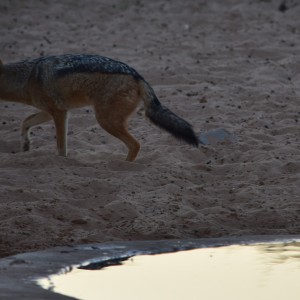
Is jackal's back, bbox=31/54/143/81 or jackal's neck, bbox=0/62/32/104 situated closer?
jackal's back, bbox=31/54/143/81

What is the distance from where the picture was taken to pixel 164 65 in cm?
1355

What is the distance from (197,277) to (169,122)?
3.18 metres

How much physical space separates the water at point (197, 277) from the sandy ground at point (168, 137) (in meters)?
0.71

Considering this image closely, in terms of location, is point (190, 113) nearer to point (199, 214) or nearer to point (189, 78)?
point (189, 78)

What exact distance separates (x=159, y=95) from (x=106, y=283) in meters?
6.06

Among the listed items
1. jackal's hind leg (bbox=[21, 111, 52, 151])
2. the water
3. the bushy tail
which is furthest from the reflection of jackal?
the water

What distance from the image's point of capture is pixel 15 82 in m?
10.1

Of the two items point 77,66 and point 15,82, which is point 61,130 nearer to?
point 77,66

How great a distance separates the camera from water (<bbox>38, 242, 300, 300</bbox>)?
237 inches

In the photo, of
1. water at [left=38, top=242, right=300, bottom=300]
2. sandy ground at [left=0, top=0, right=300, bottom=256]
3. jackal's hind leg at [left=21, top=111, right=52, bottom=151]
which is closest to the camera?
water at [left=38, top=242, right=300, bottom=300]

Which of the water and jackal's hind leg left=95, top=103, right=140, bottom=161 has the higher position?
jackal's hind leg left=95, top=103, right=140, bottom=161

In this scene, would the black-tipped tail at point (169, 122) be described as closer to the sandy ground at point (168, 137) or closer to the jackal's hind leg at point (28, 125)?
the sandy ground at point (168, 137)

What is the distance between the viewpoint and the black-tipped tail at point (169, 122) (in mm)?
9352

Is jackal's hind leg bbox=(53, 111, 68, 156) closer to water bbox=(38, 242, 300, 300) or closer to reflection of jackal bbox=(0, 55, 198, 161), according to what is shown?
reflection of jackal bbox=(0, 55, 198, 161)
